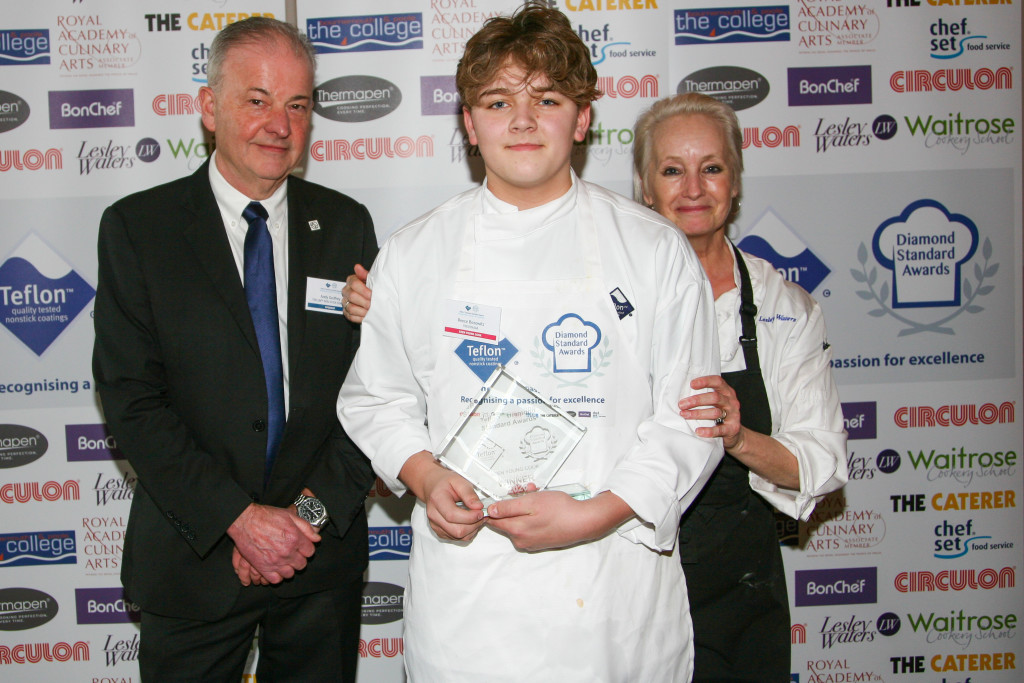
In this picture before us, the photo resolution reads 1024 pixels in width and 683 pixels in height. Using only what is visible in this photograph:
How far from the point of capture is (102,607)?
3.25 metres

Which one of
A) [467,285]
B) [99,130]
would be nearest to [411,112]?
[99,130]

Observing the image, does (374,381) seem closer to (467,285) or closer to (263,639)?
(467,285)

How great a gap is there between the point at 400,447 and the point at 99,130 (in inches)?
88.9

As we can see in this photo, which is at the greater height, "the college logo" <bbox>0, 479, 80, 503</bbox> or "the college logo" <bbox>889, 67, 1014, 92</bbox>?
"the college logo" <bbox>889, 67, 1014, 92</bbox>

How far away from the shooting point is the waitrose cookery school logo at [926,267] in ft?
10.7

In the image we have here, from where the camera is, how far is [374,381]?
1884 mm

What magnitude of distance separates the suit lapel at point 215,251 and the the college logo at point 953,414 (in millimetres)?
2696

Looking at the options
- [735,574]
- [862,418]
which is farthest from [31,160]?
[862,418]


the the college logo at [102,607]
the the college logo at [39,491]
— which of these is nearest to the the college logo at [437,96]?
the the college logo at [39,491]

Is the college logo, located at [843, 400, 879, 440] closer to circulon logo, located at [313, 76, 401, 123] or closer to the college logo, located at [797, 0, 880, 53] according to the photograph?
the college logo, located at [797, 0, 880, 53]

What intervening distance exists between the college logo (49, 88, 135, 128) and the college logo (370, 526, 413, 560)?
2.01 meters

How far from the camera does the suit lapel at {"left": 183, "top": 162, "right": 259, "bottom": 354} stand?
84.5 inches

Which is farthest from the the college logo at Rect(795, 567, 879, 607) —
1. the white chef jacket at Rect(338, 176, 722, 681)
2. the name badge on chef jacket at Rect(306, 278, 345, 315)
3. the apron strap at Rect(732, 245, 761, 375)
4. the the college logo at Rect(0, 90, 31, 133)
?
the the college logo at Rect(0, 90, 31, 133)

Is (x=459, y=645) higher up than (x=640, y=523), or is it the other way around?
(x=640, y=523)
